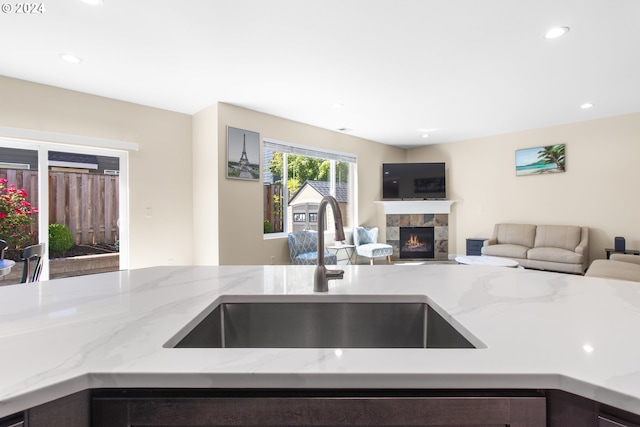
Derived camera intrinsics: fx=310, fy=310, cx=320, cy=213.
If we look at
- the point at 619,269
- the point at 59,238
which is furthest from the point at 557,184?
the point at 59,238

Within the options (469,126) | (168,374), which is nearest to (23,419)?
(168,374)

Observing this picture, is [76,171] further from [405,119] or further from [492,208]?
[492,208]

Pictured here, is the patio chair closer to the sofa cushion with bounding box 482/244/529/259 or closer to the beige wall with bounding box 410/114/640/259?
the sofa cushion with bounding box 482/244/529/259

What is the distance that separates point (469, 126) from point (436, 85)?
6.91 ft

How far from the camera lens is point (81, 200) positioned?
12.0 feet

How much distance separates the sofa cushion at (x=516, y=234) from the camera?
5.25 meters

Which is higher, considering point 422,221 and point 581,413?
point 422,221

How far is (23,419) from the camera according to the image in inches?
18.4

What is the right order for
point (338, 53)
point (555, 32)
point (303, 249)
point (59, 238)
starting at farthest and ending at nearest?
point (303, 249), point (59, 238), point (338, 53), point (555, 32)

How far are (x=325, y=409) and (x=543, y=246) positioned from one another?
5805mm

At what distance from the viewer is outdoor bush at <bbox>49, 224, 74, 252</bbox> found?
345 centimetres

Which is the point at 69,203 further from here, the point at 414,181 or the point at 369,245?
the point at 414,181

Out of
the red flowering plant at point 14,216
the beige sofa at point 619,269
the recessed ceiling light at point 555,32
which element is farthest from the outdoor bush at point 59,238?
the beige sofa at point 619,269

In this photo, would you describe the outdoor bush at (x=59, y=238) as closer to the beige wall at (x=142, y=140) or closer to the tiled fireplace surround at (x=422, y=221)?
the beige wall at (x=142, y=140)
